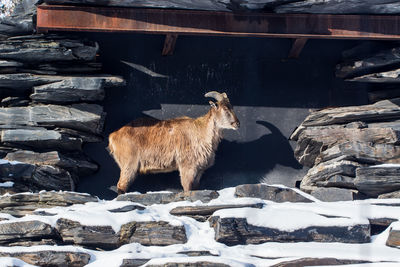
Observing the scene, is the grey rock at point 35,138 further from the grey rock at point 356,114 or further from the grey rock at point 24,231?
the grey rock at point 356,114

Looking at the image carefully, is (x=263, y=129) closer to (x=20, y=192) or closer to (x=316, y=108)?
(x=316, y=108)

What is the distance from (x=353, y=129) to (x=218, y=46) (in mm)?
2902

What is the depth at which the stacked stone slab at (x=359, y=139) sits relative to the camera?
13227mm

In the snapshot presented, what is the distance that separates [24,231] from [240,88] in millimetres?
5022

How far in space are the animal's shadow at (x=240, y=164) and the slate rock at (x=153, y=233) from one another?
242 centimetres

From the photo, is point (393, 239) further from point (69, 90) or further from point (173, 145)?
point (69, 90)

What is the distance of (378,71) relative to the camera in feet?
46.6

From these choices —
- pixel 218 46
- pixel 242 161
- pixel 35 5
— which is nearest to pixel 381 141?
pixel 242 161

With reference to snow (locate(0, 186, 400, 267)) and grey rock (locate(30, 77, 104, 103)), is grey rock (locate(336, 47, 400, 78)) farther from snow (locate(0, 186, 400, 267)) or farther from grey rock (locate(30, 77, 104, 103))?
grey rock (locate(30, 77, 104, 103))

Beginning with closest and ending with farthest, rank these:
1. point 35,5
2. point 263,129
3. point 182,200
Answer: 1. point 182,200
2. point 35,5
3. point 263,129

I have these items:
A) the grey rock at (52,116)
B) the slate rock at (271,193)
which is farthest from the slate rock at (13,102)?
the slate rock at (271,193)

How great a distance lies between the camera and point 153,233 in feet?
38.8

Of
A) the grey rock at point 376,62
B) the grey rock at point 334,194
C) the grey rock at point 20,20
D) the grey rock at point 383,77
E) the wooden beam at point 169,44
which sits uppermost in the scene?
the grey rock at point 20,20

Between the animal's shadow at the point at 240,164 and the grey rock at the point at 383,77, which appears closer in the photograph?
the grey rock at the point at 383,77
